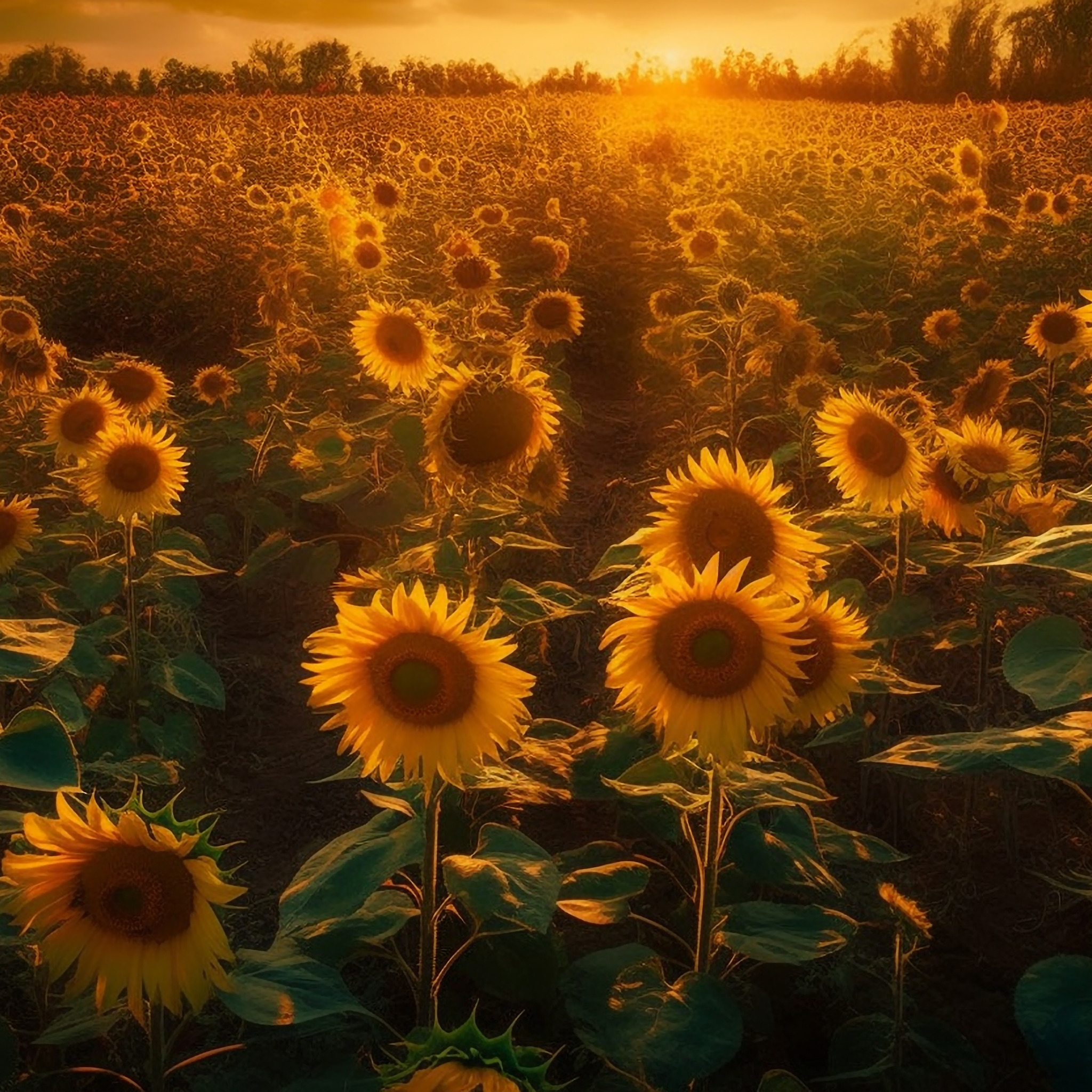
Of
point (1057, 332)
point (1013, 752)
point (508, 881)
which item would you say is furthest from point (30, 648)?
point (1057, 332)

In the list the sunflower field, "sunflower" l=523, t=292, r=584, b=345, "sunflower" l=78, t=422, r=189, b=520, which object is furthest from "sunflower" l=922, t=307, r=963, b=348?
"sunflower" l=78, t=422, r=189, b=520

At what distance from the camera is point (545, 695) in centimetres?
350

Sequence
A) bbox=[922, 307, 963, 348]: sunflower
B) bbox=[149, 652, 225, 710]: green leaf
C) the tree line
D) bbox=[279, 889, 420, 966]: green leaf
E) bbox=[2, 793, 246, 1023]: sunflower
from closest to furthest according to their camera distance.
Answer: bbox=[2, 793, 246, 1023]: sunflower, bbox=[279, 889, 420, 966]: green leaf, bbox=[149, 652, 225, 710]: green leaf, bbox=[922, 307, 963, 348]: sunflower, the tree line

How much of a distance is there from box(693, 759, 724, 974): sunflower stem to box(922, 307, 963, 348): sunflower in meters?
4.07

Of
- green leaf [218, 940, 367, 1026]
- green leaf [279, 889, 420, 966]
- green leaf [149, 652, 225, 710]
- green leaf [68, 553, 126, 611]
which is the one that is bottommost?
green leaf [149, 652, 225, 710]

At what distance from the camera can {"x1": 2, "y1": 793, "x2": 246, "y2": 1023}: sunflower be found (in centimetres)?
141

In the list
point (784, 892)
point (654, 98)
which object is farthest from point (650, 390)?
point (654, 98)

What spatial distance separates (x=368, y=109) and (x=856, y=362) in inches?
604

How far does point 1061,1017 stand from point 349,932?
107 cm

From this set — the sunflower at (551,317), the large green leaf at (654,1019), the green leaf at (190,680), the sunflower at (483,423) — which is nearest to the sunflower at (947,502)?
the sunflower at (483,423)

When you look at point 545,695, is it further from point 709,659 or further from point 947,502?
point 709,659

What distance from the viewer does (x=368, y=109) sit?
731 inches

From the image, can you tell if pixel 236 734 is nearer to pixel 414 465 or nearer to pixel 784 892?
pixel 414 465

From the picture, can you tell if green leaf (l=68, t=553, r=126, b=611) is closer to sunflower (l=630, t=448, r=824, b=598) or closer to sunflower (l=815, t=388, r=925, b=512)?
sunflower (l=630, t=448, r=824, b=598)
